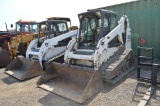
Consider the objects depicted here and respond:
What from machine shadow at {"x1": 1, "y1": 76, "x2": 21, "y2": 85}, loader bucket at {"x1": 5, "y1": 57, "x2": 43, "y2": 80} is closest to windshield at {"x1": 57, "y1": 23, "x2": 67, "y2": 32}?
loader bucket at {"x1": 5, "y1": 57, "x2": 43, "y2": 80}

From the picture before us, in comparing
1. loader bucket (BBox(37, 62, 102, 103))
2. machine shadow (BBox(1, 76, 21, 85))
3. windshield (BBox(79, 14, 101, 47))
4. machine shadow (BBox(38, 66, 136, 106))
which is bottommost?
machine shadow (BBox(1, 76, 21, 85))

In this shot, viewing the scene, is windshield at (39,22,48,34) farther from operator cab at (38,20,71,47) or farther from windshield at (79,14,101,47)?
windshield at (79,14,101,47)

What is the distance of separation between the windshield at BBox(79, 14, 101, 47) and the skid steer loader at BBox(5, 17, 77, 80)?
1674 mm

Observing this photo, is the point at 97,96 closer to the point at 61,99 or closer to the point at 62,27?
the point at 61,99

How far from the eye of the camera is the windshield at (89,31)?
22.9 feet

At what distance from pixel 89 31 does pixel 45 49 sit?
223 centimetres

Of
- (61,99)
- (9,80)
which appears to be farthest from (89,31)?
(9,80)

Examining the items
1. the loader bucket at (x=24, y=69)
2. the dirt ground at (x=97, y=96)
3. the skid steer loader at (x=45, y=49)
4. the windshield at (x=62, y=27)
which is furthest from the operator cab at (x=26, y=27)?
the dirt ground at (x=97, y=96)

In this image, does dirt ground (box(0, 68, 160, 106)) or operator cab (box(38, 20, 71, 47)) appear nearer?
dirt ground (box(0, 68, 160, 106))

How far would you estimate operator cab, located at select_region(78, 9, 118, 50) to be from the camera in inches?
258

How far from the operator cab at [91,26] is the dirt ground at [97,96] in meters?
1.93

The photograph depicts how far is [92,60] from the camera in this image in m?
5.84

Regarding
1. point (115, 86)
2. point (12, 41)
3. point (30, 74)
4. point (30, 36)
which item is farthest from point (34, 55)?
point (115, 86)

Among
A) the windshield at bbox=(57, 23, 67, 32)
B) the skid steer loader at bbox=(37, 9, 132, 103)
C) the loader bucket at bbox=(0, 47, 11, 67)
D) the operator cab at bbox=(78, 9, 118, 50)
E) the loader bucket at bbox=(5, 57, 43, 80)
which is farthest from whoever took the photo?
the loader bucket at bbox=(0, 47, 11, 67)
